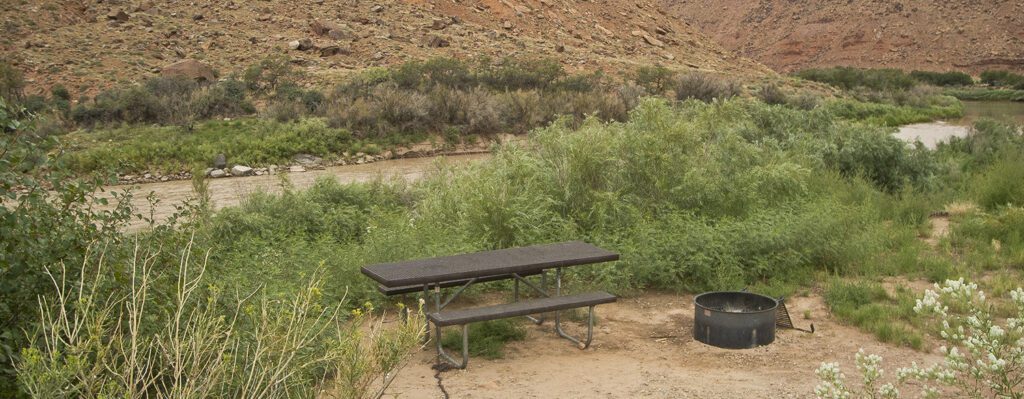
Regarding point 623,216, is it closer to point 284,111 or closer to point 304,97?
point 284,111

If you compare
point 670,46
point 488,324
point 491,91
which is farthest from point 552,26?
point 488,324

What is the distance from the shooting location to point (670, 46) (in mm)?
44844

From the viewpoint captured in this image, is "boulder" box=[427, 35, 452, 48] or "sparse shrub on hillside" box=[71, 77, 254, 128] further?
"boulder" box=[427, 35, 452, 48]

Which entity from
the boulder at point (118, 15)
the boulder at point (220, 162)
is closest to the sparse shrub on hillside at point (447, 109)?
the boulder at point (220, 162)

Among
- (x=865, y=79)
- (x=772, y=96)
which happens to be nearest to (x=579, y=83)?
(x=772, y=96)

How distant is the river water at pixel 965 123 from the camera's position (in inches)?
957

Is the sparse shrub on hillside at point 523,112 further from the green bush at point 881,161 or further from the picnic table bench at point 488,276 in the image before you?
the picnic table bench at point 488,276

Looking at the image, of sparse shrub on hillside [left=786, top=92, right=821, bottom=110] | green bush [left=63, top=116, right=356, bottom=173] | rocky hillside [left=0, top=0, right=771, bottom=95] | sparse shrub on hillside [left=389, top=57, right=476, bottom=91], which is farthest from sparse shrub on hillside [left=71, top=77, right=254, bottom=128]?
sparse shrub on hillside [left=786, top=92, right=821, bottom=110]

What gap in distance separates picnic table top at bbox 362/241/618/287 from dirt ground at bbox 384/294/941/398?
0.54m

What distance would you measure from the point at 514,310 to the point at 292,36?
96.3 feet

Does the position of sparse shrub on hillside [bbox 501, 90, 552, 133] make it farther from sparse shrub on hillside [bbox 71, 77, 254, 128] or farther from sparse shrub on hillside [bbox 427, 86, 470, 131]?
sparse shrub on hillside [bbox 71, 77, 254, 128]

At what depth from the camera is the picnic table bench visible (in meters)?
5.76

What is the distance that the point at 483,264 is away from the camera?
6.17 meters

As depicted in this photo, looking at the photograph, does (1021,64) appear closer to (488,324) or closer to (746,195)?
(746,195)
